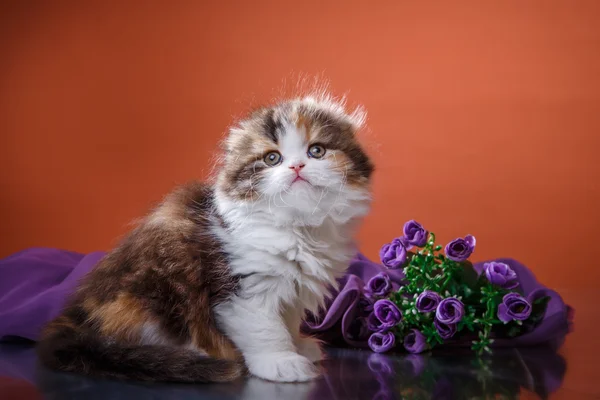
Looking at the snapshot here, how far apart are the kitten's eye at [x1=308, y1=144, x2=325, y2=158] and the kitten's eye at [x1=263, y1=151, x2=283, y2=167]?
8 cm

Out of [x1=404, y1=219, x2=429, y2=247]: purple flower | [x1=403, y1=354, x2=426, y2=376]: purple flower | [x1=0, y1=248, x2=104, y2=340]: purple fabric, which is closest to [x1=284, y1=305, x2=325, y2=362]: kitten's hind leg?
[x1=403, y1=354, x2=426, y2=376]: purple flower

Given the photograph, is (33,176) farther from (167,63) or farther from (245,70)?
(245,70)

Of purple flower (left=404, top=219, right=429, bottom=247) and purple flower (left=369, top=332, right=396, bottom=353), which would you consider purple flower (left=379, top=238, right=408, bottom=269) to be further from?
purple flower (left=369, top=332, right=396, bottom=353)

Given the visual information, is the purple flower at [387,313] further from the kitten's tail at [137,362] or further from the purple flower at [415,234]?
the kitten's tail at [137,362]

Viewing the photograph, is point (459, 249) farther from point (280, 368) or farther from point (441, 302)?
point (280, 368)

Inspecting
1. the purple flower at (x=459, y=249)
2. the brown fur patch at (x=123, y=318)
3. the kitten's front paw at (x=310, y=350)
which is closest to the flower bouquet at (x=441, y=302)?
the purple flower at (x=459, y=249)

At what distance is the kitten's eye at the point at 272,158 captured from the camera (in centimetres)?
178

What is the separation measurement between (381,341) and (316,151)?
70 centimetres

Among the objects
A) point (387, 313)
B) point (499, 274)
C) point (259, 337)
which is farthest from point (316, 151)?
point (499, 274)

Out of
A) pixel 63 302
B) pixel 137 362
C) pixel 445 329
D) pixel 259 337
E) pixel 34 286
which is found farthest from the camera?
pixel 34 286

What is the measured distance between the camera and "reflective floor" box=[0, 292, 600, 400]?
156 cm

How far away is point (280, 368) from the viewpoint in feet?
5.44

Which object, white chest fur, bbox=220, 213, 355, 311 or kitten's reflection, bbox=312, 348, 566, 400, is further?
white chest fur, bbox=220, 213, 355, 311

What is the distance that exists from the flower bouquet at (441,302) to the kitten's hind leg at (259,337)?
18.1 inches
